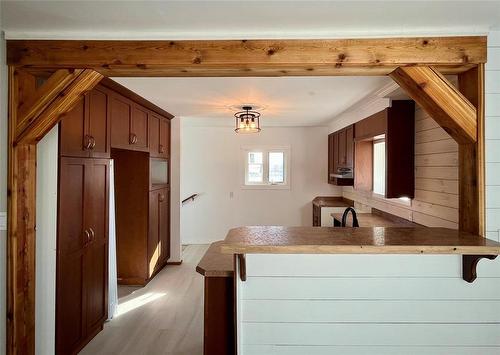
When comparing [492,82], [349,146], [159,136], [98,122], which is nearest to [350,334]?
[492,82]

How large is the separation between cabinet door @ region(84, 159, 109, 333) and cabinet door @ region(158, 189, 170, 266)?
1321 millimetres

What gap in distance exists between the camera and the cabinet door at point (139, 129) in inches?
137

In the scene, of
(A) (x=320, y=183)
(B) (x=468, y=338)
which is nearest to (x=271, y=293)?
(B) (x=468, y=338)

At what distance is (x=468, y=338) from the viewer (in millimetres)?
1850

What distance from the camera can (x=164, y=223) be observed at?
4.49 metres

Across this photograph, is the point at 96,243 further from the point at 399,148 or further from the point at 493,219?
the point at 493,219

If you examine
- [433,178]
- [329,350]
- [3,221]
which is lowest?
[329,350]

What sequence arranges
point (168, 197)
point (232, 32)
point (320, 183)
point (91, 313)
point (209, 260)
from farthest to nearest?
point (320, 183)
point (168, 197)
point (91, 313)
point (209, 260)
point (232, 32)

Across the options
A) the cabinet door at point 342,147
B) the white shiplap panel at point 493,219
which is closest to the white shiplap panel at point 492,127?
the white shiplap panel at point 493,219

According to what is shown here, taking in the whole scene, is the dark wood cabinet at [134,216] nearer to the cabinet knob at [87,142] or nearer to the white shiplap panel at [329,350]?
the cabinet knob at [87,142]

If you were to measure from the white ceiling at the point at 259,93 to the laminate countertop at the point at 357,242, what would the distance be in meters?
1.48

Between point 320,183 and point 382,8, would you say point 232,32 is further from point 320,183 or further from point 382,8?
point 320,183

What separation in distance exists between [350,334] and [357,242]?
0.67 m

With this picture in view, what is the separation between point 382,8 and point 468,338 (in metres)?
2.03
